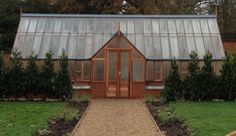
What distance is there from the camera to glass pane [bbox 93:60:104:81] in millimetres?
25672

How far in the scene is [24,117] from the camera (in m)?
16.4

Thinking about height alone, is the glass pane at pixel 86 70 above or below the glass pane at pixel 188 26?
below

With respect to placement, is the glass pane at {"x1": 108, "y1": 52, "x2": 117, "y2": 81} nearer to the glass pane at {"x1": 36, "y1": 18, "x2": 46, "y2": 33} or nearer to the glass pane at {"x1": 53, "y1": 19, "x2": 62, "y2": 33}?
the glass pane at {"x1": 53, "y1": 19, "x2": 62, "y2": 33}

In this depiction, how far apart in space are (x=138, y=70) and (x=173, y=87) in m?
3.09

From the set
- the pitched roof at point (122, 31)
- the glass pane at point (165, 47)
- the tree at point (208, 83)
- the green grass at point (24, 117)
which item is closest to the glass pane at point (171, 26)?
the pitched roof at point (122, 31)

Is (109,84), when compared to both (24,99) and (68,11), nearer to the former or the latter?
(24,99)

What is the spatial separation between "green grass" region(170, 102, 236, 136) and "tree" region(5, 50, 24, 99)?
6.98 meters

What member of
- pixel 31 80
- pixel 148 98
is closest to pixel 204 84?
pixel 148 98

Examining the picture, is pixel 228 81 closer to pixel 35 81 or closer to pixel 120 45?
pixel 120 45

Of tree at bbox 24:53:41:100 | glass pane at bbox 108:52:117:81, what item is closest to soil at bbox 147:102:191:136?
tree at bbox 24:53:41:100

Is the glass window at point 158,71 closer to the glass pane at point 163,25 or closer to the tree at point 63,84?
the glass pane at point 163,25

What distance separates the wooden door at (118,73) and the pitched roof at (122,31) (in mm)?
1159

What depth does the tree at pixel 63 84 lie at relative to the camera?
23062mm

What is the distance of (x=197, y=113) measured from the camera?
57.5 ft
